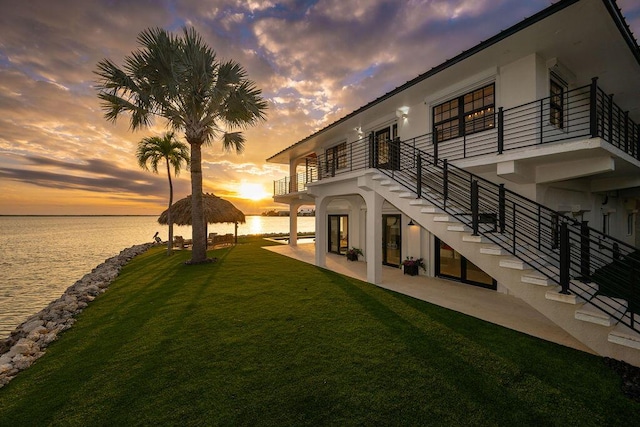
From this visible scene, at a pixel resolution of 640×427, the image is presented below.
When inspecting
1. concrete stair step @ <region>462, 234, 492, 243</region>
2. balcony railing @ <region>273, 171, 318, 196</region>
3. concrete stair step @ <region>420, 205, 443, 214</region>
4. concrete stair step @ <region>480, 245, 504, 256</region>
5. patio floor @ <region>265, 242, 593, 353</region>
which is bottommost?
patio floor @ <region>265, 242, 593, 353</region>

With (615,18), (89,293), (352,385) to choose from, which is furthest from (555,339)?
(89,293)

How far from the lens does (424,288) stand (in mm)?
9055

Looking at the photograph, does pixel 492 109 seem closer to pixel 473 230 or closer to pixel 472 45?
pixel 472 45

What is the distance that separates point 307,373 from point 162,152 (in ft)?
59.9

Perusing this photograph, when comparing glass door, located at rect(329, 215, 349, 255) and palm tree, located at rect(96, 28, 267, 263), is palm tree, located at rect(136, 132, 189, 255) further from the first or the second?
glass door, located at rect(329, 215, 349, 255)

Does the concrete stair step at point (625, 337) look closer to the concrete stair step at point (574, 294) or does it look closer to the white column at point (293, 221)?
the concrete stair step at point (574, 294)

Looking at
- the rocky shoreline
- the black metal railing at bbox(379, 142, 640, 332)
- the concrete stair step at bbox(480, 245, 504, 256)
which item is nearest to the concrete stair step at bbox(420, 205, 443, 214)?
the black metal railing at bbox(379, 142, 640, 332)

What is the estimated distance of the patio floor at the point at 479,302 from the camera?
573cm

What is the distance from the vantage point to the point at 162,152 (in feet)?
57.8

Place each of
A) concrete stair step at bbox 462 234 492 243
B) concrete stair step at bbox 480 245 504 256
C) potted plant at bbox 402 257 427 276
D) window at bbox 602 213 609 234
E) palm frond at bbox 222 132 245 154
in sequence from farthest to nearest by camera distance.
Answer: palm frond at bbox 222 132 245 154
window at bbox 602 213 609 234
potted plant at bbox 402 257 427 276
concrete stair step at bbox 462 234 492 243
concrete stair step at bbox 480 245 504 256

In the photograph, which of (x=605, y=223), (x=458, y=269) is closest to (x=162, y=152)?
(x=458, y=269)

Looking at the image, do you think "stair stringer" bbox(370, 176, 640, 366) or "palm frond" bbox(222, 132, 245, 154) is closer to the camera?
"stair stringer" bbox(370, 176, 640, 366)

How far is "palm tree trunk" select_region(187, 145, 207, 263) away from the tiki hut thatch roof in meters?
6.64

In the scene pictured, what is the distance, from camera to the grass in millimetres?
A: 3439
